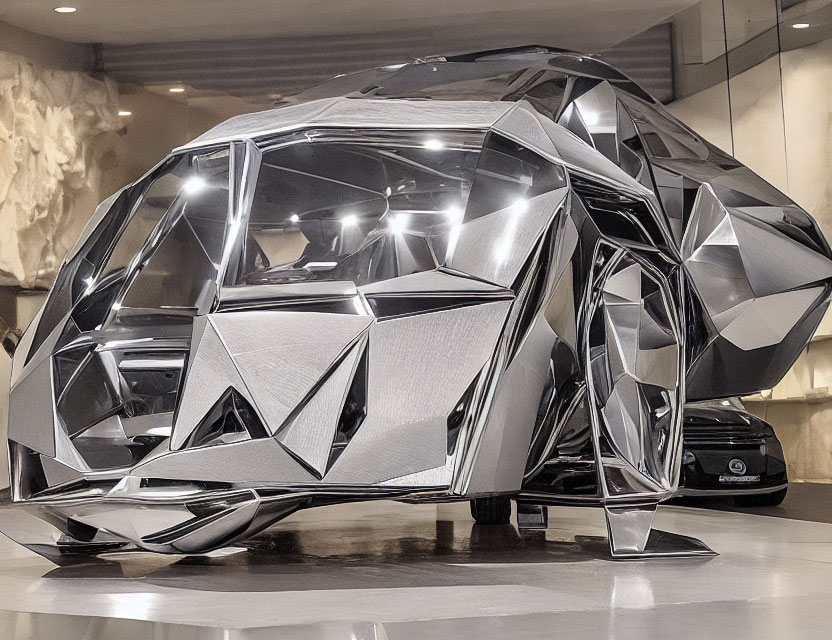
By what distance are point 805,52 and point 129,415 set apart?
5675 millimetres

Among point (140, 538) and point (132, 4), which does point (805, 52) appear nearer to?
point (132, 4)

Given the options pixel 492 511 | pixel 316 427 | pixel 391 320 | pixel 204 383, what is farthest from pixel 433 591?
pixel 492 511

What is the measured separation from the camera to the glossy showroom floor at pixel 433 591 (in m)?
2.79

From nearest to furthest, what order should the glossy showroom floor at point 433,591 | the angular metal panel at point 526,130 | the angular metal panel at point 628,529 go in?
1. the glossy showroom floor at point 433,591
2. the angular metal panel at point 526,130
3. the angular metal panel at point 628,529

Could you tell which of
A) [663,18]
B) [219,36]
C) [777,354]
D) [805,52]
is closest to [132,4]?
[219,36]

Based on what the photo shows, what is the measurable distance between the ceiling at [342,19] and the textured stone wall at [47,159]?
39 cm

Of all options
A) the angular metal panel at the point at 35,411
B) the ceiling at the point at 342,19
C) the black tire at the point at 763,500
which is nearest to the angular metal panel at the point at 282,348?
the angular metal panel at the point at 35,411

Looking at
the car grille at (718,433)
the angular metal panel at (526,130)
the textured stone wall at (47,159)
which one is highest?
the textured stone wall at (47,159)

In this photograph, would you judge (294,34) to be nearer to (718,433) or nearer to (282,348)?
(718,433)

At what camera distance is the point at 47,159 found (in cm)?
838

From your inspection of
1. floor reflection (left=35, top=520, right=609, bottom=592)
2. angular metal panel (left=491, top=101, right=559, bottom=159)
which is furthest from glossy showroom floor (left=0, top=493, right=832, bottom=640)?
angular metal panel (left=491, top=101, right=559, bottom=159)

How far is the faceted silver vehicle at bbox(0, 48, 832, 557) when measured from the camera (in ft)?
11.5

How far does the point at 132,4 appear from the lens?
8320 millimetres

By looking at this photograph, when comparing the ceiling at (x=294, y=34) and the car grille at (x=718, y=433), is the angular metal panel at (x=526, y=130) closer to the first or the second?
the car grille at (x=718, y=433)
